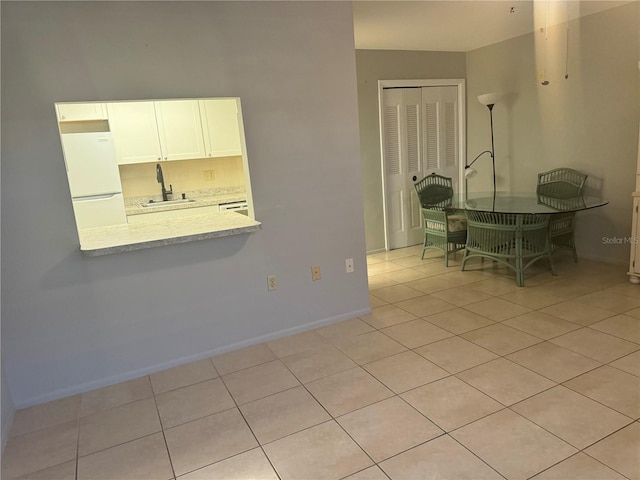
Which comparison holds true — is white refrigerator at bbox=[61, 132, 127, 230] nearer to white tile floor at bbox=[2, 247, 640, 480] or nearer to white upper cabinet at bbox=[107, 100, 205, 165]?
white upper cabinet at bbox=[107, 100, 205, 165]

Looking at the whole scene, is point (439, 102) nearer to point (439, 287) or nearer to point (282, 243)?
point (439, 287)

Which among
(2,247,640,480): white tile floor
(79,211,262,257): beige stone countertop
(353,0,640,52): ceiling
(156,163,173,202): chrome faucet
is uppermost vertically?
(353,0,640,52): ceiling

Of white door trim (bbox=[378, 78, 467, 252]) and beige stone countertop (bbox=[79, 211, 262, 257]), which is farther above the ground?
white door trim (bbox=[378, 78, 467, 252])

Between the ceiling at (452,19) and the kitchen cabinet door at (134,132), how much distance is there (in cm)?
218

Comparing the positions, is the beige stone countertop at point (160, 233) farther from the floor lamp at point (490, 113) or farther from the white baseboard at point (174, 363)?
the floor lamp at point (490, 113)

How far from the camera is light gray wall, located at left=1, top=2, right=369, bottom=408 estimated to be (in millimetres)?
2352

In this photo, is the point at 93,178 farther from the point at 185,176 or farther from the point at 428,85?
the point at 428,85

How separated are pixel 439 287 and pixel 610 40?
2.75 m

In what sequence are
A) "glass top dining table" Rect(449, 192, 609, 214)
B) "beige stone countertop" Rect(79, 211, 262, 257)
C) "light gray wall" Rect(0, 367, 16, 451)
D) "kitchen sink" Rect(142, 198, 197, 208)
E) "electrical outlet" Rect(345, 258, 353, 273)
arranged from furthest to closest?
1. "kitchen sink" Rect(142, 198, 197, 208)
2. "glass top dining table" Rect(449, 192, 609, 214)
3. "electrical outlet" Rect(345, 258, 353, 273)
4. "beige stone countertop" Rect(79, 211, 262, 257)
5. "light gray wall" Rect(0, 367, 16, 451)

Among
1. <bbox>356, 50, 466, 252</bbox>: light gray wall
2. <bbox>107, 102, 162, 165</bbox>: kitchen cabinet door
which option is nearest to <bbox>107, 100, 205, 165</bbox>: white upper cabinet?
<bbox>107, 102, 162, 165</bbox>: kitchen cabinet door

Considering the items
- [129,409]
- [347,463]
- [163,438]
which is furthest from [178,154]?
[347,463]

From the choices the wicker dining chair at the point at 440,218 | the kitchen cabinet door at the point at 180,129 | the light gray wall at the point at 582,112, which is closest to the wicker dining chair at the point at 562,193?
the light gray wall at the point at 582,112

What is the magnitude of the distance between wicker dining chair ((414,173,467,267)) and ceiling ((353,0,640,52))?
151 cm

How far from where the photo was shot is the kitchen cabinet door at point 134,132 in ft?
13.7
